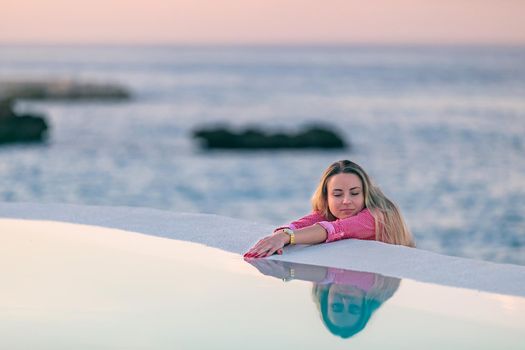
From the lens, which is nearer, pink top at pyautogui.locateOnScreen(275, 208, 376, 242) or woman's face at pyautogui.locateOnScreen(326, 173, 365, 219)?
pink top at pyautogui.locateOnScreen(275, 208, 376, 242)

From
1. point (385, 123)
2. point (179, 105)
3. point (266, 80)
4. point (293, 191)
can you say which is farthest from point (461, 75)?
point (293, 191)

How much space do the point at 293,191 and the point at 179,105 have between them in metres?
26.6

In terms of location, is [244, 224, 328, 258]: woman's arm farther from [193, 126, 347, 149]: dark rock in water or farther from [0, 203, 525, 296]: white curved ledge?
[193, 126, 347, 149]: dark rock in water

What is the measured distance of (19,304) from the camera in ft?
10.2

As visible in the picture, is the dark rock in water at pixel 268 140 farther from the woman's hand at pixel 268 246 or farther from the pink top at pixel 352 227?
the woman's hand at pixel 268 246

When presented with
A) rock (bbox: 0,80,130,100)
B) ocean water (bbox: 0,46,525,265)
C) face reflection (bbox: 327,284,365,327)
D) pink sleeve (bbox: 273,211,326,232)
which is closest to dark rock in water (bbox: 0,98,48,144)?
ocean water (bbox: 0,46,525,265)

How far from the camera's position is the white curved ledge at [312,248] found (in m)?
3.47

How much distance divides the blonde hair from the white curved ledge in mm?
135

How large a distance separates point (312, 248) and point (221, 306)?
2.80 feet

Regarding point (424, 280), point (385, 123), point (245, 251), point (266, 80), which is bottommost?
point (424, 280)

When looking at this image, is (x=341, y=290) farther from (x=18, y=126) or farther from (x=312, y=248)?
(x=18, y=126)

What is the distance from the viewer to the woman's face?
4031mm

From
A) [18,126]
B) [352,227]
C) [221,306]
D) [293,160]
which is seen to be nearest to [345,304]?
[221,306]

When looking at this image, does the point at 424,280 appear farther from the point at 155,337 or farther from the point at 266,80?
the point at 266,80
